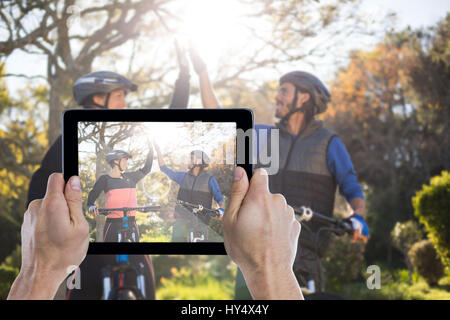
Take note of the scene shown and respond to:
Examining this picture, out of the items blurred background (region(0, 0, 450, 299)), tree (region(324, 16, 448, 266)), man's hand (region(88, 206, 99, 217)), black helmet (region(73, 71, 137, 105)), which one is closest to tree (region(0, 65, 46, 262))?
blurred background (region(0, 0, 450, 299))

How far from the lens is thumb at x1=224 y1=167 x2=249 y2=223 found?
1282mm

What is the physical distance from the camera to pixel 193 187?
6.00 feet

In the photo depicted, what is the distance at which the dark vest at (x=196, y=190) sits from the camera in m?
1.78

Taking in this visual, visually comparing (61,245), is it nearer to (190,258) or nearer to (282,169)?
(282,169)

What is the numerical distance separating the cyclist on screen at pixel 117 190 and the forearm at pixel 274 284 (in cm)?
70

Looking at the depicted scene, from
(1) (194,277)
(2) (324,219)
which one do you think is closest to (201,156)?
(2) (324,219)

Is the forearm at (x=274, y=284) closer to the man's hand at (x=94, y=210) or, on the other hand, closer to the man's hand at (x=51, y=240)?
the man's hand at (x=51, y=240)

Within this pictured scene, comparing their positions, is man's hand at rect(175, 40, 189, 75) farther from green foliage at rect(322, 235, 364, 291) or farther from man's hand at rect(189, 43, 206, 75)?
green foliage at rect(322, 235, 364, 291)

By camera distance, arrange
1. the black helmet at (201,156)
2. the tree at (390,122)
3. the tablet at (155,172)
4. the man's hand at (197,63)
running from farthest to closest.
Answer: the tree at (390,122) → the man's hand at (197,63) → the black helmet at (201,156) → the tablet at (155,172)

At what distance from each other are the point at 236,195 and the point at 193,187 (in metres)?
0.57

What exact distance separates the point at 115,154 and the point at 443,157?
1300cm

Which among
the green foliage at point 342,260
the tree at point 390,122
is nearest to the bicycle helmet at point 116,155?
the green foliage at point 342,260

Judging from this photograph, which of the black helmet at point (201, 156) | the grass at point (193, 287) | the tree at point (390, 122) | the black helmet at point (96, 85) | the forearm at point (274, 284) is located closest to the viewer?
the forearm at point (274, 284)

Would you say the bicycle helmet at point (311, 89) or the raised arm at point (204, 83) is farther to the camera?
the bicycle helmet at point (311, 89)
